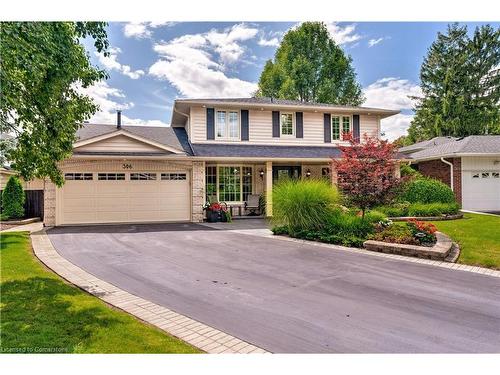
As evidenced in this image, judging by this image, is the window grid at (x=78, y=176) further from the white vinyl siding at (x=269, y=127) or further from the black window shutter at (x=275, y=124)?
the black window shutter at (x=275, y=124)

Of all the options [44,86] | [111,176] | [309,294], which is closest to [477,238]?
[309,294]

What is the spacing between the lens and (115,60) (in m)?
8.90

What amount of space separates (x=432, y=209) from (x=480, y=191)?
4962 millimetres

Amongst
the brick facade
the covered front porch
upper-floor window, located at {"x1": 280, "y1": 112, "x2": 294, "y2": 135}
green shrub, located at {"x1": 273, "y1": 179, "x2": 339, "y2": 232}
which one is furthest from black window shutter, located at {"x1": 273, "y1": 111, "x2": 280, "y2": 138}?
the brick facade

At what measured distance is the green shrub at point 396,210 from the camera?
12945 mm

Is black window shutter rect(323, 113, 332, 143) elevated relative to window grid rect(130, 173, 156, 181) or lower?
elevated

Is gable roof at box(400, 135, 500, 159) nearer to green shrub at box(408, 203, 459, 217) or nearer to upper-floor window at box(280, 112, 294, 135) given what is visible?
green shrub at box(408, 203, 459, 217)

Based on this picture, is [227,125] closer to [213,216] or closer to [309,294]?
[213,216]

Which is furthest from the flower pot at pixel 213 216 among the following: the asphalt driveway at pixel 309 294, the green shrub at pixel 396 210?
the green shrub at pixel 396 210

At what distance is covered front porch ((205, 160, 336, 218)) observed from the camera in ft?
53.0

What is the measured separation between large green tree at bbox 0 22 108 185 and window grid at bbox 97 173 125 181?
7.51 m

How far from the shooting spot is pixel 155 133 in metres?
17.0

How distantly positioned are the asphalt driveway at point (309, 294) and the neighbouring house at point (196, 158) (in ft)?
15.9
